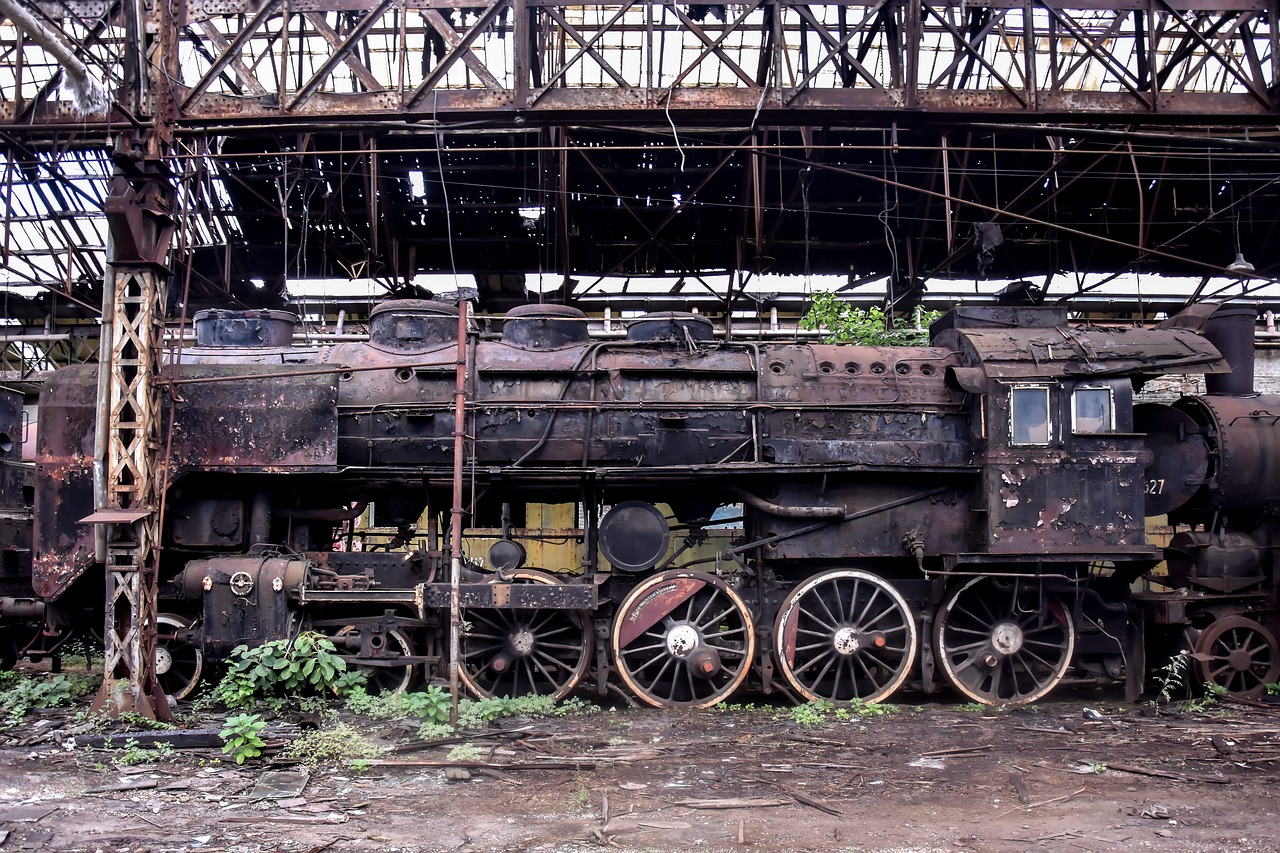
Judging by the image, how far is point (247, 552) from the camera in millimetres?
9398

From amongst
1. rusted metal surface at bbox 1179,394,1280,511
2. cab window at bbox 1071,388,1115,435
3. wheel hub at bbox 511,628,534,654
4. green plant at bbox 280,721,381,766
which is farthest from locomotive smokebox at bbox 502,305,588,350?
rusted metal surface at bbox 1179,394,1280,511

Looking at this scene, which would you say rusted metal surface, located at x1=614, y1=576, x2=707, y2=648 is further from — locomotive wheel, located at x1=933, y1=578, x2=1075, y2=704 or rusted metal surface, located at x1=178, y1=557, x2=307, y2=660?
rusted metal surface, located at x1=178, y1=557, x2=307, y2=660

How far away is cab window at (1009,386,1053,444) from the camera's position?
9.38m

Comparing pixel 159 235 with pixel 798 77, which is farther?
pixel 798 77

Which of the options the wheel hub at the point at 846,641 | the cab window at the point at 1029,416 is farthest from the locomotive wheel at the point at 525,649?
the cab window at the point at 1029,416

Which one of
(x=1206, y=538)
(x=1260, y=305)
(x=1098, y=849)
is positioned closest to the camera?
(x=1098, y=849)

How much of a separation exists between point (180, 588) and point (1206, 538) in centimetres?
1049

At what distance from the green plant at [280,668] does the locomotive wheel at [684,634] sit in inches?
106

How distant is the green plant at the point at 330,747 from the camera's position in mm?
7219

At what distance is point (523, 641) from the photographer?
30.1 ft

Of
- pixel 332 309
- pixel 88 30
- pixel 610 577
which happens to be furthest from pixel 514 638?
pixel 332 309

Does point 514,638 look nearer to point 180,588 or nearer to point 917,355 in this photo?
point 180,588

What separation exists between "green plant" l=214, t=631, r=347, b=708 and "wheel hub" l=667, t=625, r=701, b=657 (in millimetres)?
3054

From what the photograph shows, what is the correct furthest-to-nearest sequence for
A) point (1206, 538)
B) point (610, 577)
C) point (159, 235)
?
point (1206, 538), point (610, 577), point (159, 235)
